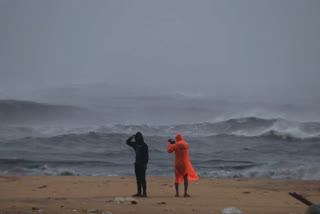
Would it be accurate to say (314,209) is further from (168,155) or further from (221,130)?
(221,130)

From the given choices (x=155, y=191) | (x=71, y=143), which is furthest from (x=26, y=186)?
(x=71, y=143)

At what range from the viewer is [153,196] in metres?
10.2

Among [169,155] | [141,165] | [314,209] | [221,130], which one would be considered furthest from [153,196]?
[221,130]

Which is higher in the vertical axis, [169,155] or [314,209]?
[314,209]

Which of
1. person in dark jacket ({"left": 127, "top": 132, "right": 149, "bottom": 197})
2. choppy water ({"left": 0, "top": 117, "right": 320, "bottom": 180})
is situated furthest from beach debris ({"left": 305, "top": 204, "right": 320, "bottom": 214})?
choppy water ({"left": 0, "top": 117, "right": 320, "bottom": 180})

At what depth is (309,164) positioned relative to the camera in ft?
60.0

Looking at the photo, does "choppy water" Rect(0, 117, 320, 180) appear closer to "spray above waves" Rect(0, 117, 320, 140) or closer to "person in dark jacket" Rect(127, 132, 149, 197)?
"spray above waves" Rect(0, 117, 320, 140)

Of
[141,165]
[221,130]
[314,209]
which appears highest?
[221,130]

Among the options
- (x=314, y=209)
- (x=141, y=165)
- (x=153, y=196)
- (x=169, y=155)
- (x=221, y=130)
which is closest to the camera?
(x=314, y=209)

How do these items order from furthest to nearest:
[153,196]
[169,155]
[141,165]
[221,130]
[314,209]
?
[221,130]
[169,155]
[153,196]
[141,165]
[314,209]

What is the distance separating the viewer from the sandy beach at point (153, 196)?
316 inches

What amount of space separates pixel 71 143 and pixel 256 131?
14914 millimetres

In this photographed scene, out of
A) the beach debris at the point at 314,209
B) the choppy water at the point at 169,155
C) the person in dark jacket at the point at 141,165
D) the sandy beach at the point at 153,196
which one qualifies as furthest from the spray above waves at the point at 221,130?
the beach debris at the point at 314,209

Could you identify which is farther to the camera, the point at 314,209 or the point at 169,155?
the point at 169,155
